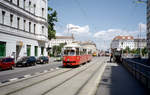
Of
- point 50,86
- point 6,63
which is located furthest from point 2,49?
point 50,86

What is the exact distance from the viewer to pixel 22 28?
3041cm

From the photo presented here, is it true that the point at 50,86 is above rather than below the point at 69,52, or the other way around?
below

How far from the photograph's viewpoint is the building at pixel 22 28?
25.3m

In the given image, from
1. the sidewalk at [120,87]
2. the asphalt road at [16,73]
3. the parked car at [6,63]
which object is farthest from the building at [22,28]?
the sidewalk at [120,87]

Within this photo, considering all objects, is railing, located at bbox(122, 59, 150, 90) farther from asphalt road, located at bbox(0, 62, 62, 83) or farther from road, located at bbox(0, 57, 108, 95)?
asphalt road, located at bbox(0, 62, 62, 83)

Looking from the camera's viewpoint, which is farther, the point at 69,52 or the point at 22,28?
the point at 22,28

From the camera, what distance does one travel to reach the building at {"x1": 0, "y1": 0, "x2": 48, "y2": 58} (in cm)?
2531

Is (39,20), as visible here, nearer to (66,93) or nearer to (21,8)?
(21,8)

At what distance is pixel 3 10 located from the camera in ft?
81.8

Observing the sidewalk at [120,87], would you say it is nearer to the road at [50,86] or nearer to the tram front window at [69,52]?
the road at [50,86]

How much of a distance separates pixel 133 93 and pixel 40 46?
31.1 meters

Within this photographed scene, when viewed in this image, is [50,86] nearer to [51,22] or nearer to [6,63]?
[6,63]

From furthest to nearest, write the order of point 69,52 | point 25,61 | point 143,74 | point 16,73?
point 25,61 → point 69,52 → point 16,73 → point 143,74

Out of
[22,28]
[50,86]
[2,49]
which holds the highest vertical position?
[22,28]
